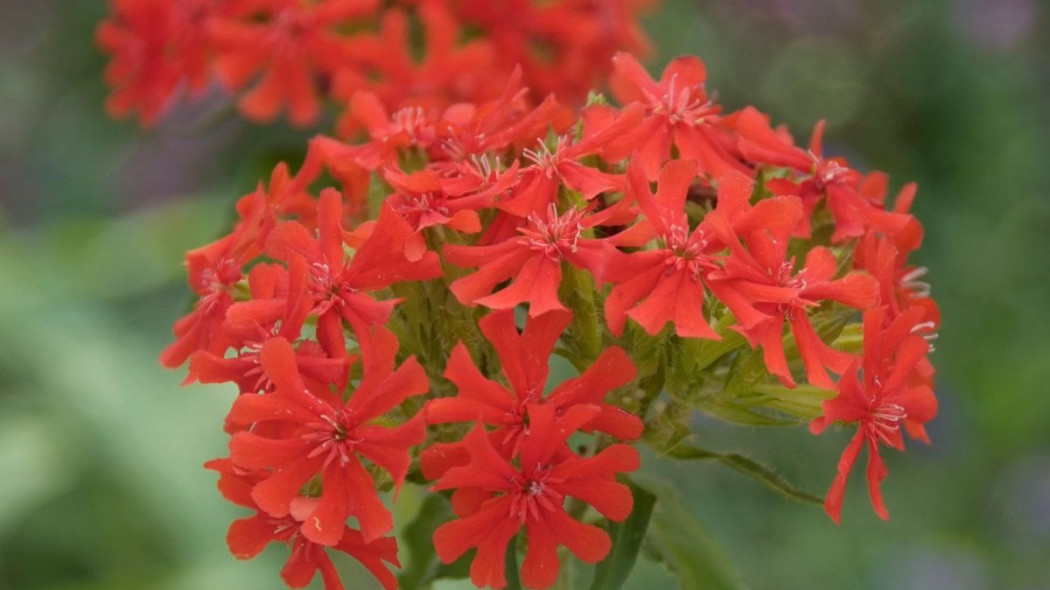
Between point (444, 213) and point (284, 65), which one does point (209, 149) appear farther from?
point (444, 213)

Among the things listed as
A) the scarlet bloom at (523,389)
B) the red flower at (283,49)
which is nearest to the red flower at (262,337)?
the scarlet bloom at (523,389)

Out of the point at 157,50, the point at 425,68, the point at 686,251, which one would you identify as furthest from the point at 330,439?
the point at 157,50

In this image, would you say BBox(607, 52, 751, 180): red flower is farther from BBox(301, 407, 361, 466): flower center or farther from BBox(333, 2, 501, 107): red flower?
BBox(333, 2, 501, 107): red flower

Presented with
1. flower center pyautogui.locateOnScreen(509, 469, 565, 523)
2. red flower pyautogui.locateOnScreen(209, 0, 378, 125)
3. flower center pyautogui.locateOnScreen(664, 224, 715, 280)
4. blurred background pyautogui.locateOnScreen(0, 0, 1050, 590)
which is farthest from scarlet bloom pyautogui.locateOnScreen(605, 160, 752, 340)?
red flower pyautogui.locateOnScreen(209, 0, 378, 125)

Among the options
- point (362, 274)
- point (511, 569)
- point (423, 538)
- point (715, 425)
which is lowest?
point (715, 425)

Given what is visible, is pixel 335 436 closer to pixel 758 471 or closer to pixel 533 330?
pixel 533 330
